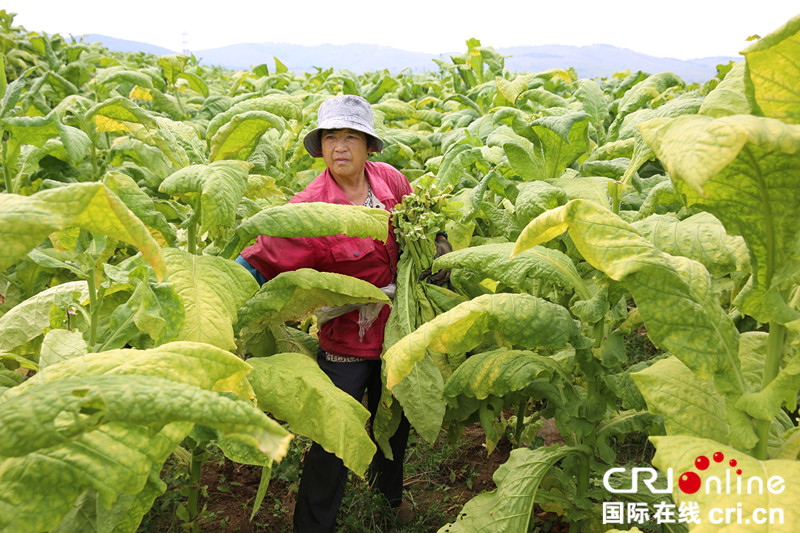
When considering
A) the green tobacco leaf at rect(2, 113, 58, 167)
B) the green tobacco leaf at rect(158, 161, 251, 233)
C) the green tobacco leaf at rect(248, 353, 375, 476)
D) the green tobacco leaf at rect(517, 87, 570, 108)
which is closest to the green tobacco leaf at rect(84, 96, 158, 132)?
the green tobacco leaf at rect(2, 113, 58, 167)

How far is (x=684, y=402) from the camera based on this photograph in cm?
144

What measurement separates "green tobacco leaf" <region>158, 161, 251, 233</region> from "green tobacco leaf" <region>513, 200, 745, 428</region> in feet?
2.71

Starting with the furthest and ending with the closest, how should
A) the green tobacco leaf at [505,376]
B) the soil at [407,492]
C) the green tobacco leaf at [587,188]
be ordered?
the soil at [407,492] → the green tobacco leaf at [587,188] → the green tobacco leaf at [505,376]

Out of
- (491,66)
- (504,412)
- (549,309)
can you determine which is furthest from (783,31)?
(491,66)

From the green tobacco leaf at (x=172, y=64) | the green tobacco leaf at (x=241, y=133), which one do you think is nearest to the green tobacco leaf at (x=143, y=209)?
the green tobacco leaf at (x=241, y=133)

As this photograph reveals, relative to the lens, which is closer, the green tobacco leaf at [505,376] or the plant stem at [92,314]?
the plant stem at [92,314]

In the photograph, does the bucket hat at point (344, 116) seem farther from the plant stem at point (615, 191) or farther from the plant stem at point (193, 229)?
the plant stem at point (615, 191)

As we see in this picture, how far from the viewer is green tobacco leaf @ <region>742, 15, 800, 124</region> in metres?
1.14

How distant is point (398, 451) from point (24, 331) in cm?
163

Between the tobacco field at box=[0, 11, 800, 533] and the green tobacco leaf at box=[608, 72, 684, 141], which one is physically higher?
the green tobacco leaf at box=[608, 72, 684, 141]

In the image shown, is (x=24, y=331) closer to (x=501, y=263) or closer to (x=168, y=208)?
(x=168, y=208)

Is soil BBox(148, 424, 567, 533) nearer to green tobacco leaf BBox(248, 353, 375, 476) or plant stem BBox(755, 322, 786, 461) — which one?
green tobacco leaf BBox(248, 353, 375, 476)

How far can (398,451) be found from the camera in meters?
2.87

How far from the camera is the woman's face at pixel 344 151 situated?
8.64 ft
